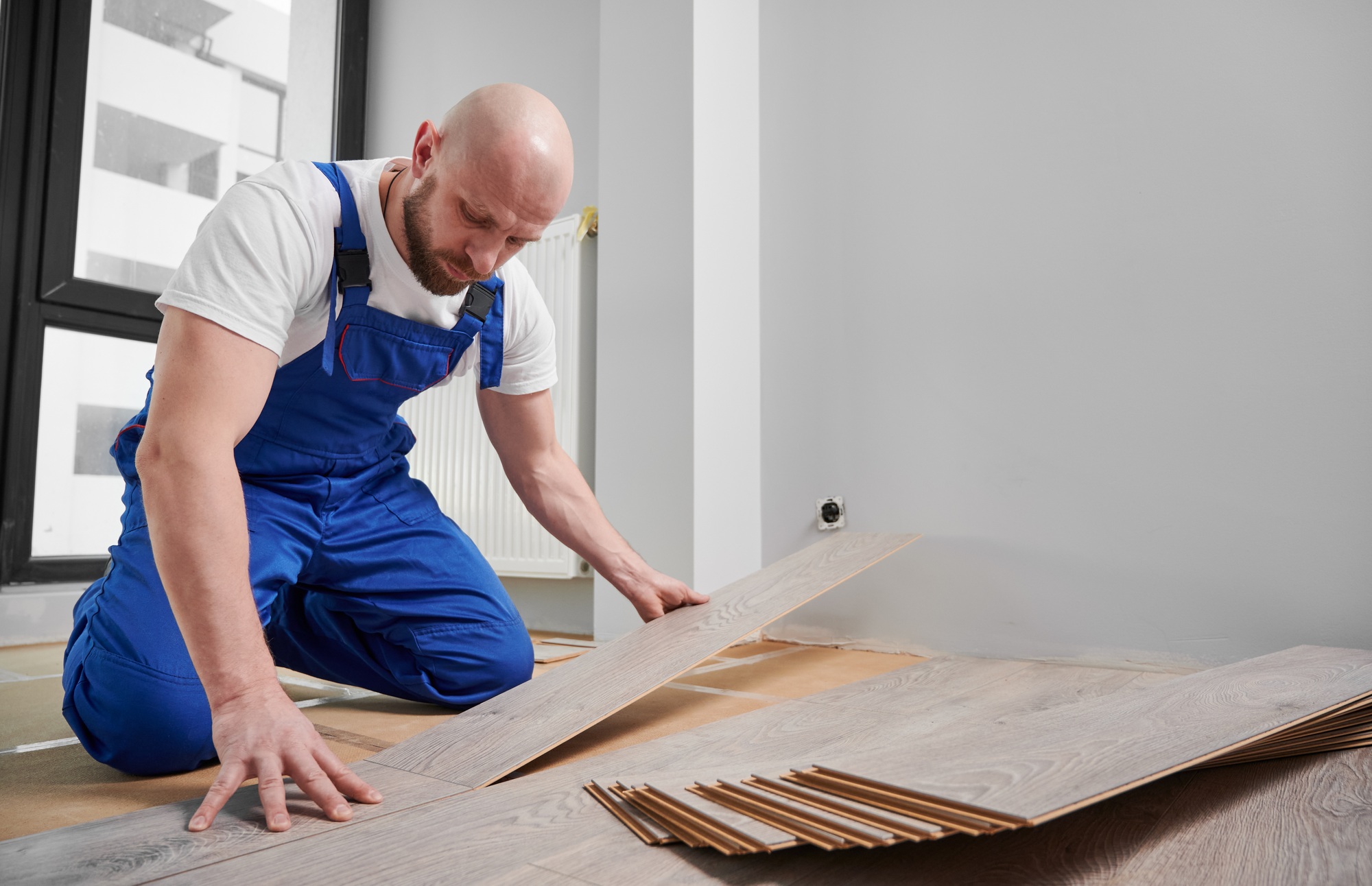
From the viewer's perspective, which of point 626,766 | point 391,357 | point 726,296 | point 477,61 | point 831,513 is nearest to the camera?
point 626,766

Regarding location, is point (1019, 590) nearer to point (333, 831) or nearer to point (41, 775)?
point (333, 831)

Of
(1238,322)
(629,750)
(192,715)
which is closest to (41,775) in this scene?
(192,715)

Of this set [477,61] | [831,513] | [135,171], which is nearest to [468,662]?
[831,513]

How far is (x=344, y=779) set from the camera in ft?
3.29

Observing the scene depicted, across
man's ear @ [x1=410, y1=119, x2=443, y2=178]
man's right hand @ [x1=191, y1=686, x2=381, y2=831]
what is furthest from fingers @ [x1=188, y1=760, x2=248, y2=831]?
man's ear @ [x1=410, y1=119, x2=443, y2=178]

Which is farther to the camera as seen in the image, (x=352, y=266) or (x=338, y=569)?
(x=338, y=569)

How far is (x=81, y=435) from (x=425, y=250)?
8.10 feet

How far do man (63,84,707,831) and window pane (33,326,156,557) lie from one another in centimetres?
187

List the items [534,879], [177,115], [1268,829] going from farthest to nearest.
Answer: [177,115], [1268,829], [534,879]

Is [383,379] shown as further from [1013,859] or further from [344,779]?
[1013,859]

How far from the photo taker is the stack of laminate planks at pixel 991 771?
79 cm

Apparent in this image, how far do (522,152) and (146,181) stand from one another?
9.04ft

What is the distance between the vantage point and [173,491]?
1061 millimetres

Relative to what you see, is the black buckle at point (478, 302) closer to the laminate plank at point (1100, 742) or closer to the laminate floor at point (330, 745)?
the laminate floor at point (330, 745)
